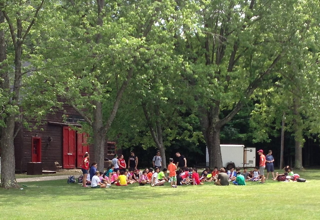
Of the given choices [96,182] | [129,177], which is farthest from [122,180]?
[96,182]

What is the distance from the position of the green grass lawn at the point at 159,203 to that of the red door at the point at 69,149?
16980mm

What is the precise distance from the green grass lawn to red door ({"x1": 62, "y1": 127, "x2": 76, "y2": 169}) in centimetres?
1698

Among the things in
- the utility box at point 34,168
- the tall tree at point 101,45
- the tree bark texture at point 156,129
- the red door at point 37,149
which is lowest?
the utility box at point 34,168

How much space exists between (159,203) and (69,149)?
79.7ft

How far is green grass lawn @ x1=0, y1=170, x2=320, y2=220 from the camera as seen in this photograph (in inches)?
556

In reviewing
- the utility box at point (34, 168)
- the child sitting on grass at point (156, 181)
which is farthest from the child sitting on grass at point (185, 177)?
the utility box at point (34, 168)

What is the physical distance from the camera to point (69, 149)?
133 feet

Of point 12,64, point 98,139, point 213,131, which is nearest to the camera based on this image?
point 12,64

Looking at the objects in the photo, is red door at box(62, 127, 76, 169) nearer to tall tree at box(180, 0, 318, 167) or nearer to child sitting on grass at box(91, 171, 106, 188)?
tall tree at box(180, 0, 318, 167)

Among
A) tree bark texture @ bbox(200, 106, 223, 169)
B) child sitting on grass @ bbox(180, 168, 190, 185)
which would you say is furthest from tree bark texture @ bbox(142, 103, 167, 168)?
child sitting on grass @ bbox(180, 168, 190, 185)

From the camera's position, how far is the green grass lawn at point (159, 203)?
14.1 metres

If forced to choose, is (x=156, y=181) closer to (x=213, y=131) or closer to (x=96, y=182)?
(x=96, y=182)

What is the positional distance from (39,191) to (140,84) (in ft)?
27.4

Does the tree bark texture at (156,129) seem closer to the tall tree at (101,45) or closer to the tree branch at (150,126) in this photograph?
the tree branch at (150,126)
